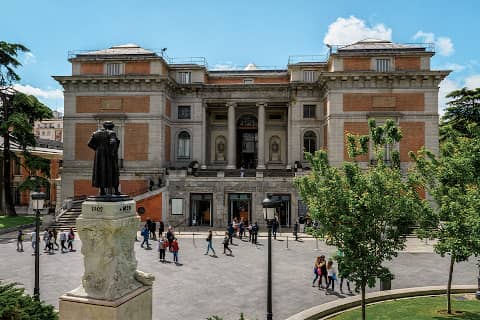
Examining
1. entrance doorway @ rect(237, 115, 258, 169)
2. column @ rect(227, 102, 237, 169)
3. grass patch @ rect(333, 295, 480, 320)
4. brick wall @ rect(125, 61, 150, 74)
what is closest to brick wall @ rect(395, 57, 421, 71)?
column @ rect(227, 102, 237, 169)

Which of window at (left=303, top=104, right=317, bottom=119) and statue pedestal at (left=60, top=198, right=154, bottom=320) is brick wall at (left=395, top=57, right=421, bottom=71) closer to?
window at (left=303, top=104, right=317, bottom=119)

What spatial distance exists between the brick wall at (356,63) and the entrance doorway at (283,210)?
13.4 metres

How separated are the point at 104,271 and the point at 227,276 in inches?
427

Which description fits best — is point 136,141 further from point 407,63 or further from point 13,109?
point 407,63

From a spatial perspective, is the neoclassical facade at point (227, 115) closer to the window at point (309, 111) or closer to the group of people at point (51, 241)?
the window at point (309, 111)

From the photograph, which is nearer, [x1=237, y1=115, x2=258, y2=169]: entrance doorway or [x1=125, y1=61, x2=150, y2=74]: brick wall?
[x1=125, y1=61, x2=150, y2=74]: brick wall

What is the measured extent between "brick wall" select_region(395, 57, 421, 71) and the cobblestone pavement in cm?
1777

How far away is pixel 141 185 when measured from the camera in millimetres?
37156

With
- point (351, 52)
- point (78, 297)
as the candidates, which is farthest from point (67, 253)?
point (351, 52)

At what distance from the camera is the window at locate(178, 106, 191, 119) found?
135ft

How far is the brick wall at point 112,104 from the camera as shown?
122 feet

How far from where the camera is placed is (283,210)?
34.9m

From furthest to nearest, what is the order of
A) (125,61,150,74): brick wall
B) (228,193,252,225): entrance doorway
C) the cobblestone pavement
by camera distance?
1. (125,61,150,74): brick wall
2. (228,193,252,225): entrance doorway
3. the cobblestone pavement

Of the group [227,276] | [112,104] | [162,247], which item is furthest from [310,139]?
[227,276]
